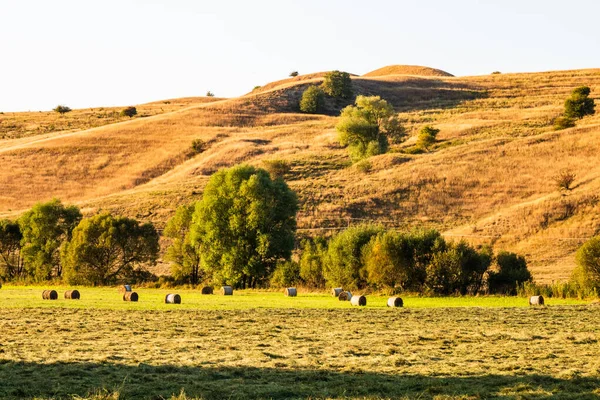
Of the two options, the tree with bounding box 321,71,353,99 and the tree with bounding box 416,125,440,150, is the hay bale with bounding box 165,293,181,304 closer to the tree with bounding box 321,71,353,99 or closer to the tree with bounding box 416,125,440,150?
the tree with bounding box 416,125,440,150

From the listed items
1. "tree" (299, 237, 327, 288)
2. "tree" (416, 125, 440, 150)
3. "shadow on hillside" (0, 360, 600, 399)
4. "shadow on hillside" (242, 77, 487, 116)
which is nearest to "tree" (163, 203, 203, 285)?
"tree" (299, 237, 327, 288)

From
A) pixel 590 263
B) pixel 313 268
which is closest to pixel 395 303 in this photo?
pixel 590 263

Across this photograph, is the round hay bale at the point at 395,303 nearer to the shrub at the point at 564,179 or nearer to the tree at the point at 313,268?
the tree at the point at 313,268

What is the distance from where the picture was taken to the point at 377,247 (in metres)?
50.2

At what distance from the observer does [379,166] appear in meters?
100

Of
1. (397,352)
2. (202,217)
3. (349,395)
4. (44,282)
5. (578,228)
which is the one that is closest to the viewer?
(349,395)

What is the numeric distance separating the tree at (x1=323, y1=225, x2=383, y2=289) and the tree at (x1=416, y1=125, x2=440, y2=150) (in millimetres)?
58527

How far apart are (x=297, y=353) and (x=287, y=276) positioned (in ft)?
116

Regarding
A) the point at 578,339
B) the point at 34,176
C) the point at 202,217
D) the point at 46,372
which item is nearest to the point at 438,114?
the point at 34,176

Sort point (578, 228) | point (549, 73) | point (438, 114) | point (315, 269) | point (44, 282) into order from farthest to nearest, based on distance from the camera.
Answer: point (549, 73) < point (438, 114) < point (578, 228) < point (44, 282) < point (315, 269)

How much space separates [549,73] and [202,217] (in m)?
138

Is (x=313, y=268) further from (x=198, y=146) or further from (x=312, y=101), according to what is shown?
(x=312, y=101)

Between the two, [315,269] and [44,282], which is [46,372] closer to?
[315,269]

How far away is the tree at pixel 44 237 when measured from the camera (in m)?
66.5
